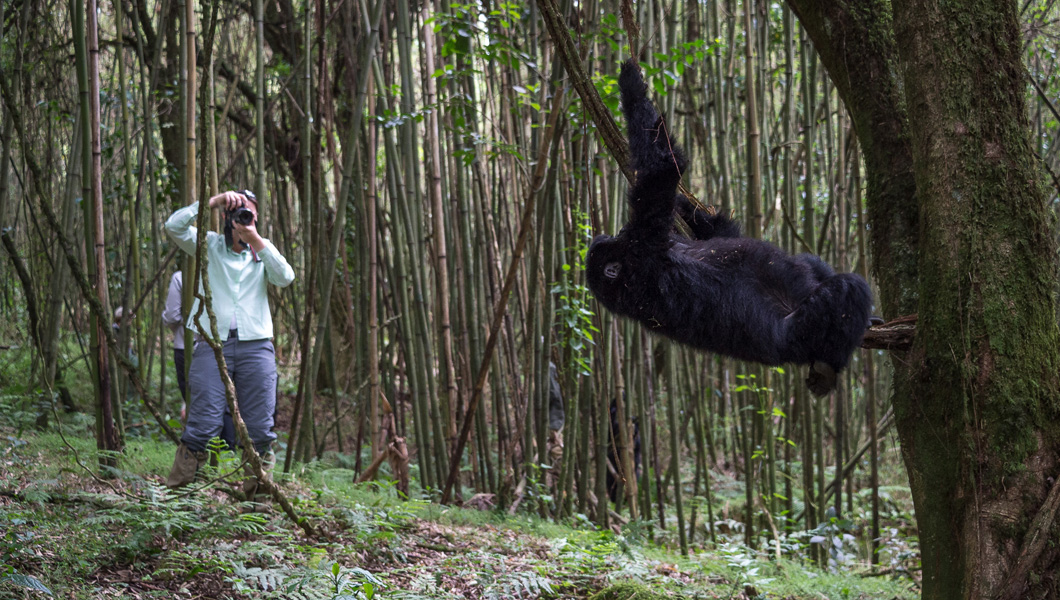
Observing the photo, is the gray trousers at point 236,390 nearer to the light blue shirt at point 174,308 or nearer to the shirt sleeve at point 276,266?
the shirt sleeve at point 276,266

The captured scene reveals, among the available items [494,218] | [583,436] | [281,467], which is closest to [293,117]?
[494,218]

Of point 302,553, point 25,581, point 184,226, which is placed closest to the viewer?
point 25,581

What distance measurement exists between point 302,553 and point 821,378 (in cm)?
220

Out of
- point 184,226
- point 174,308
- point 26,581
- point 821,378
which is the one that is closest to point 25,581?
point 26,581

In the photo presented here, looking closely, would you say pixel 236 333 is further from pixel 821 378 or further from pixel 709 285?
pixel 821 378

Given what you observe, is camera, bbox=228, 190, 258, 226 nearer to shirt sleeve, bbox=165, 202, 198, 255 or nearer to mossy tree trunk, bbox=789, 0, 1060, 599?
shirt sleeve, bbox=165, 202, 198, 255

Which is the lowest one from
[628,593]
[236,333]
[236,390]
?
[628,593]

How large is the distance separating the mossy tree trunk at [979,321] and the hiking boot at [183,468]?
3.31 m

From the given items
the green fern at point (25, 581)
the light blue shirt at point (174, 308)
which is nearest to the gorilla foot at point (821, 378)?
the green fern at point (25, 581)

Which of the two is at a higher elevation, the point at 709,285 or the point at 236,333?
the point at 709,285

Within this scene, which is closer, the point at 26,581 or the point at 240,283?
the point at 26,581

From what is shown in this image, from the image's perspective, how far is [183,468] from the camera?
3848mm

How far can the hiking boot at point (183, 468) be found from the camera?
3826 millimetres

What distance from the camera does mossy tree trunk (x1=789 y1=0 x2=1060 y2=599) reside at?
1691 millimetres
